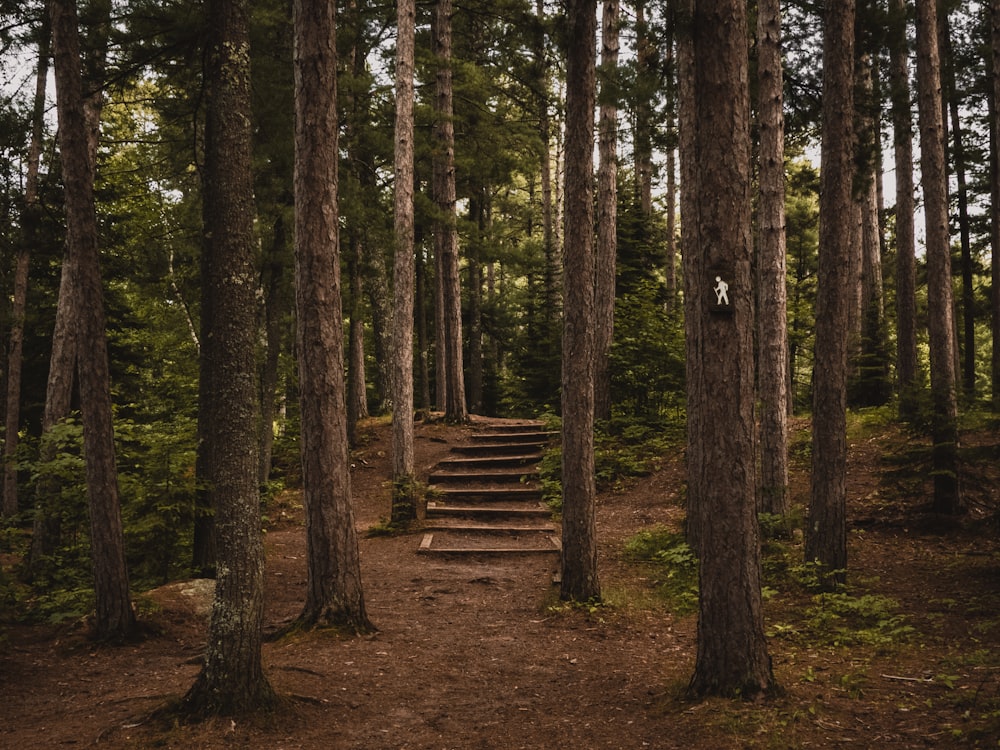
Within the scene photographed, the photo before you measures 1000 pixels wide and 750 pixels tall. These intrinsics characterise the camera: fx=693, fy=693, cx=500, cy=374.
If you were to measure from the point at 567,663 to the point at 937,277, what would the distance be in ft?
27.8

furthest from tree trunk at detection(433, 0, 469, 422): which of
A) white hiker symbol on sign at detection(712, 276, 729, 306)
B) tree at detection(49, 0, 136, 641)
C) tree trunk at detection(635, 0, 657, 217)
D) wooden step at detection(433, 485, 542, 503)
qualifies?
white hiker symbol on sign at detection(712, 276, 729, 306)

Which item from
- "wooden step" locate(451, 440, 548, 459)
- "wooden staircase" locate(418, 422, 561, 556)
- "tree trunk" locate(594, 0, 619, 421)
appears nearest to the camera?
"wooden staircase" locate(418, 422, 561, 556)

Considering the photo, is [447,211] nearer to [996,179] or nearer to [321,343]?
[321,343]

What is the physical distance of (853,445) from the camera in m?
14.0

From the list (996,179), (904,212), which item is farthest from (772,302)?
(904,212)

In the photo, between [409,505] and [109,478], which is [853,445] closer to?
[409,505]

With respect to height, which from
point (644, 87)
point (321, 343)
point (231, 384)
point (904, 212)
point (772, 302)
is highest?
point (644, 87)

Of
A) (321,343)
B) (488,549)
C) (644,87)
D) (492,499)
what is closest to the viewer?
(321,343)

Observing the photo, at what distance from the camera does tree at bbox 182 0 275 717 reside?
4797mm

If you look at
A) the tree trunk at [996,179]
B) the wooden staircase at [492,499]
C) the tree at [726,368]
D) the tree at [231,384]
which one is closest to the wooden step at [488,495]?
the wooden staircase at [492,499]

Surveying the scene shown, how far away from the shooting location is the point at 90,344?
23.5 feet

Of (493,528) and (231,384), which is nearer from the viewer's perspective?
(231,384)

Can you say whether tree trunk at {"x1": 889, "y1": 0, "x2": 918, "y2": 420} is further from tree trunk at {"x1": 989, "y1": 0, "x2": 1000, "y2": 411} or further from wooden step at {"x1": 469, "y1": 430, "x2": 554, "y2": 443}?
wooden step at {"x1": 469, "y1": 430, "x2": 554, "y2": 443}

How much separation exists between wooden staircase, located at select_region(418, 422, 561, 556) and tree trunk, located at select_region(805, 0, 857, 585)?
503 centimetres
